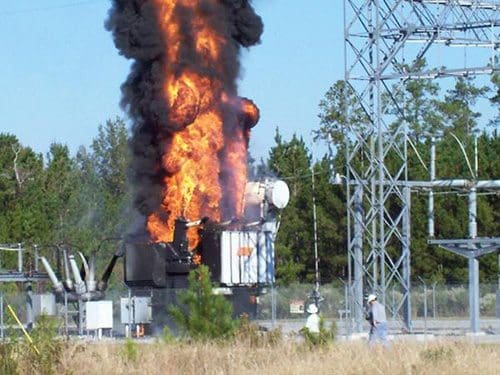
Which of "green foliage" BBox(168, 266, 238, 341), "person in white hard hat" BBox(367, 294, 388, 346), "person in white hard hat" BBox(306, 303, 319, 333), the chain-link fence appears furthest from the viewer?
the chain-link fence

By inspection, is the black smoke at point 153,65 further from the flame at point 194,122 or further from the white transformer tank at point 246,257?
the white transformer tank at point 246,257

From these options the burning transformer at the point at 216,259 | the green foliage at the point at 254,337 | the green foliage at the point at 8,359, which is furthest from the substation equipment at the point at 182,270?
the green foliage at the point at 8,359

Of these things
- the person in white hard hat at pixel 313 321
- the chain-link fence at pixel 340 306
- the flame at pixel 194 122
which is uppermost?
the flame at pixel 194 122

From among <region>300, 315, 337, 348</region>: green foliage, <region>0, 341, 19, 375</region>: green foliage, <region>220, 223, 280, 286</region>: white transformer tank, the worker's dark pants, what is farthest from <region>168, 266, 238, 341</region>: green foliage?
<region>220, 223, 280, 286</region>: white transformer tank

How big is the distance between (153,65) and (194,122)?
2.61m

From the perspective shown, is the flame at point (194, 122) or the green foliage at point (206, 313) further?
the flame at point (194, 122)

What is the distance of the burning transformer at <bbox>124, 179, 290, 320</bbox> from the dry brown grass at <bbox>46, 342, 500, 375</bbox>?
1585 cm

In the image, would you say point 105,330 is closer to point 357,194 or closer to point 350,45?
point 357,194

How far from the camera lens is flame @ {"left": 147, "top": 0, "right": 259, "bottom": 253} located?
161ft

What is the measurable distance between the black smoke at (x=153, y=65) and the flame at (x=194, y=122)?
9 cm

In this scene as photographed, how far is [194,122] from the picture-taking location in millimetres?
49438

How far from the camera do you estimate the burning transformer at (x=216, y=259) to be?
4541 cm

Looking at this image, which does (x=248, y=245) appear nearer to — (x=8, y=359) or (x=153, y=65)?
(x=153, y=65)

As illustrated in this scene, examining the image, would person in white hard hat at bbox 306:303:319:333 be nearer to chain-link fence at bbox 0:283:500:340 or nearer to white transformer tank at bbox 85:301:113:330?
chain-link fence at bbox 0:283:500:340
